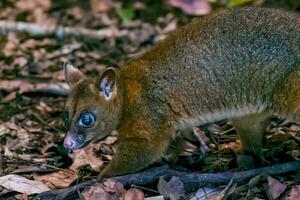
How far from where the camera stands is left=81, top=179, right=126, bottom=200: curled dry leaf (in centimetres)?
620

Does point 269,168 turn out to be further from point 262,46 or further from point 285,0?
point 285,0

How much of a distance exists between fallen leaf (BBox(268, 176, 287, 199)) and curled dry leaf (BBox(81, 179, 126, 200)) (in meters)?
1.15

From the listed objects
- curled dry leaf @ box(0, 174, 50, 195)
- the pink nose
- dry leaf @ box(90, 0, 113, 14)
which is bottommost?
curled dry leaf @ box(0, 174, 50, 195)

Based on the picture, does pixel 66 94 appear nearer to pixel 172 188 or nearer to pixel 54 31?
pixel 54 31

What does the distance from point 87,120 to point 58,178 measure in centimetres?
60

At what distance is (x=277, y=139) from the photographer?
7297mm

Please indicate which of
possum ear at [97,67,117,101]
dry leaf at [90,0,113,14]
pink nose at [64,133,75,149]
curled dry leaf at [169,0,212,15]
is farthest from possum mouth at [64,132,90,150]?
dry leaf at [90,0,113,14]

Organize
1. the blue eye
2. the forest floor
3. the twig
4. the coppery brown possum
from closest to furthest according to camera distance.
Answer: the coppery brown possum < the blue eye < the forest floor < the twig

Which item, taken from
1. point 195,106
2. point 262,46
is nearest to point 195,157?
point 195,106

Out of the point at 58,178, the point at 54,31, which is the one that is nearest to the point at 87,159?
the point at 58,178

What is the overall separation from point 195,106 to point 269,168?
0.81m

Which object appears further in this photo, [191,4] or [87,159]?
[191,4]

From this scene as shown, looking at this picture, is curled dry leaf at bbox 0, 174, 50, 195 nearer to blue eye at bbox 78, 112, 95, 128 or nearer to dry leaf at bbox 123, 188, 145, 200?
blue eye at bbox 78, 112, 95, 128

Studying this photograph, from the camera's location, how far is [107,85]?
6742mm
